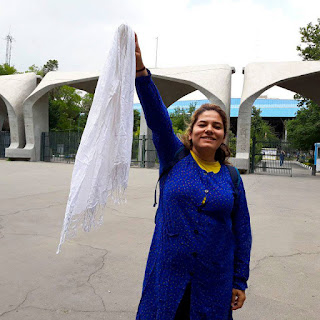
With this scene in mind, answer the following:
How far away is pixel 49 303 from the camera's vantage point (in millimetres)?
2707

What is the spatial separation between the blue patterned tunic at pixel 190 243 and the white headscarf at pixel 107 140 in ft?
0.41

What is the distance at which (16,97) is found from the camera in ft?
66.8

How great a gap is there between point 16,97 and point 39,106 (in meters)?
1.45

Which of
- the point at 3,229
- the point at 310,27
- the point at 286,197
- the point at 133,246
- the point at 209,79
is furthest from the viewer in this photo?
the point at 310,27

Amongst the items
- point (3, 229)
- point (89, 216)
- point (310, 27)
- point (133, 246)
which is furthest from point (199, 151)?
point (310, 27)

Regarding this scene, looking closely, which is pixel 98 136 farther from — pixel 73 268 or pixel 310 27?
pixel 310 27

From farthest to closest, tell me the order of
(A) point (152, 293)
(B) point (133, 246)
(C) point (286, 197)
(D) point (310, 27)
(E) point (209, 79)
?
(D) point (310, 27) < (E) point (209, 79) < (C) point (286, 197) < (B) point (133, 246) < (A) point (152, 293)

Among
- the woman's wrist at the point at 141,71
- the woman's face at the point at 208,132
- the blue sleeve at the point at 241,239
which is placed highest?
the woman's wrist at the point at 141,71

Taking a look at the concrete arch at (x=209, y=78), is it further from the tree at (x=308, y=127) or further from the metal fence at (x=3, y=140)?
the metal fence at (x=3, y=140)

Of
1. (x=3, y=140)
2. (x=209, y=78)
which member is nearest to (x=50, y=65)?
(x=3, y=140)

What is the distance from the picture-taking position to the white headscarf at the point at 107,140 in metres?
1.56

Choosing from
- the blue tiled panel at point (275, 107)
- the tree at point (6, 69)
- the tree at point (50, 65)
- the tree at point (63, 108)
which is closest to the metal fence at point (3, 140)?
→ the tree at point (63, 108)

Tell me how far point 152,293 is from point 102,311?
1.29m

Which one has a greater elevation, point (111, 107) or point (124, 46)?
point (124, 46)
